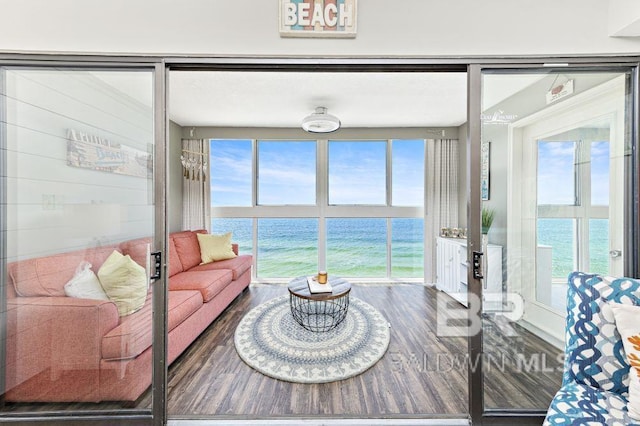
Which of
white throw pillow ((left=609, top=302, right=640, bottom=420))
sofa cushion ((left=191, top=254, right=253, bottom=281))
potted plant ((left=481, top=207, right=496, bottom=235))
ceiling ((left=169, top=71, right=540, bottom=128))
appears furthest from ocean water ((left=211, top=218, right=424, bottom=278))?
white throw pillow ((left=609, top=302, right=640, bottom=420))

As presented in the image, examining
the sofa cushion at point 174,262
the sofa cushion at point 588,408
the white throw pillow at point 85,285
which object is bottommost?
the sofa cushion at point 588,408

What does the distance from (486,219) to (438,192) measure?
2850 mm

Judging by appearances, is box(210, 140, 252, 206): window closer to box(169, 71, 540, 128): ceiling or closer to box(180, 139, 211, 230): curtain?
box(180, 139, 211, 230): curtain

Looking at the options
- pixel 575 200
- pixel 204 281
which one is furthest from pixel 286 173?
pixel 575 200

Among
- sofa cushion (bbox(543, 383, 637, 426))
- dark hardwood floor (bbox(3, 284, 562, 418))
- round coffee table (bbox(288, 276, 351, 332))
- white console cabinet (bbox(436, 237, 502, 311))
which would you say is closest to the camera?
sofa cushion (bbox(543, 383, 637, 426))

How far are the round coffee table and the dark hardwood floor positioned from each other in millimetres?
665

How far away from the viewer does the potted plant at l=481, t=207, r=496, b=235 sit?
1535 millimetres

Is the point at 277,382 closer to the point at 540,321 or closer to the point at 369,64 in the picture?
the point at 540,321

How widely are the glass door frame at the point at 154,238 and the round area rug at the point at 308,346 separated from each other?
0.82 metres

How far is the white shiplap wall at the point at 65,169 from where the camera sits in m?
1.52

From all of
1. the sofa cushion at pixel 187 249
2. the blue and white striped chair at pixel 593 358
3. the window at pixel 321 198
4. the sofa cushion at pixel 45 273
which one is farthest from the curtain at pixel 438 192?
the sofa cushion at pixel 45 273

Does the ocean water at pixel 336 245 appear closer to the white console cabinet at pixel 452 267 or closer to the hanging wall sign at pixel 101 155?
the white console cabinet at pixel 452 267

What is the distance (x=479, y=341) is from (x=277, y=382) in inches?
57.8

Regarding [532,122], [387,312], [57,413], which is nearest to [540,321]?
[532,122]
